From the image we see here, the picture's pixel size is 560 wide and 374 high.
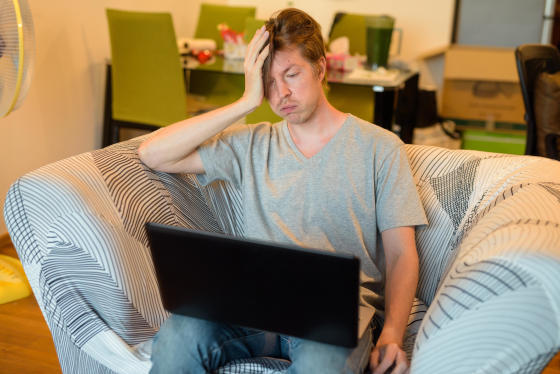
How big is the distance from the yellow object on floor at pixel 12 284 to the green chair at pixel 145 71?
42.7 inches

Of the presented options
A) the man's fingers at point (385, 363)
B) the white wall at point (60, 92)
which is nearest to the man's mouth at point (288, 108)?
the man's fingers at point (385, 363)

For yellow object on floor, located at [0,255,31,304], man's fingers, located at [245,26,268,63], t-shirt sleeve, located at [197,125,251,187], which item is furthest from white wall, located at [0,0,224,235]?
man's fingers, located at [245,26,268,63]

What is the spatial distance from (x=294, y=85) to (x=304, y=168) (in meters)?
0.19

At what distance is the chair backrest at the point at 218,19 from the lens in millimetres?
4188

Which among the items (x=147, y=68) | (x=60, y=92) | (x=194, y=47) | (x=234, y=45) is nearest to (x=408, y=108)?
(x=234, y=45)

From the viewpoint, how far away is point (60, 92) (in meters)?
3.24

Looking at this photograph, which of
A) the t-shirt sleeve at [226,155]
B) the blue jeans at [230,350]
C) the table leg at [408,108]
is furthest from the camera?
the table leg at [408,108]

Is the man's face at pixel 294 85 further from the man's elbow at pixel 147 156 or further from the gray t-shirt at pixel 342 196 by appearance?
the man's elbow at pixel 147 156

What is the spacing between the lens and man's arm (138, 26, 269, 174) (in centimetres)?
143

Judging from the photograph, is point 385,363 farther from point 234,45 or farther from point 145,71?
point 234,45

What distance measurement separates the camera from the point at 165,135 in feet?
4.92

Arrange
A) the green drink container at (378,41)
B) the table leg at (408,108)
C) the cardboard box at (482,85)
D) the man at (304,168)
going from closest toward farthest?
the man at (304,168) < the green drink container at (378,41) < the table leg at (408,108) < the cardboard box at (482,85)

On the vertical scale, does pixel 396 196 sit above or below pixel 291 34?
below

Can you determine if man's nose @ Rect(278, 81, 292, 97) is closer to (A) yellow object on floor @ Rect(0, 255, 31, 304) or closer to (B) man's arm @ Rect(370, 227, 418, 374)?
(B) man's arm @ Rect(370, 227, 418, 374)
